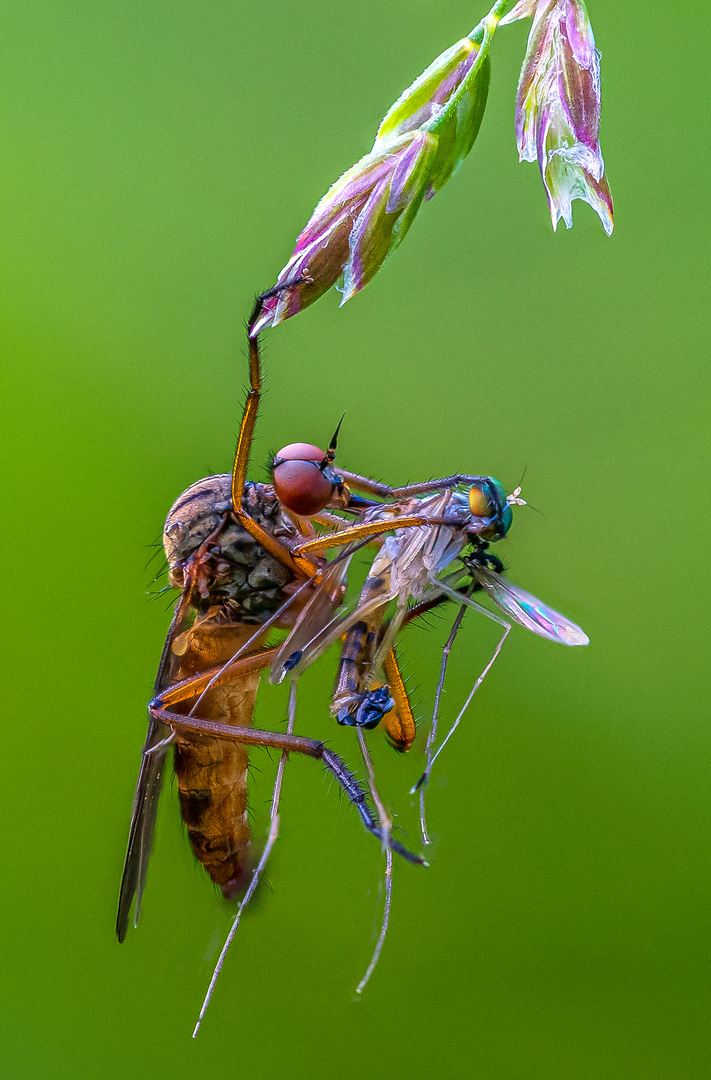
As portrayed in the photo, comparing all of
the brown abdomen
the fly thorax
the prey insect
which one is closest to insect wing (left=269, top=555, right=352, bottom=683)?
the prey insect

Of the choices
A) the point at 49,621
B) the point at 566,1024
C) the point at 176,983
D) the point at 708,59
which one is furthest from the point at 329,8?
the point at 566,1024

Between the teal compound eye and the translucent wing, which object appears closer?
the teal compound eye

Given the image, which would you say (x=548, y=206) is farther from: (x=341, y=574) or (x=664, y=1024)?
(x=664, y=1024)

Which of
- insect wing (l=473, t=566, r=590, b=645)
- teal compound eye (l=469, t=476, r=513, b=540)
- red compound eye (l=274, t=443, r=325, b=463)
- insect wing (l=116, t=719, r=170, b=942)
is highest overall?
teal compound eye (l=469, t=476, r=513, b=540)

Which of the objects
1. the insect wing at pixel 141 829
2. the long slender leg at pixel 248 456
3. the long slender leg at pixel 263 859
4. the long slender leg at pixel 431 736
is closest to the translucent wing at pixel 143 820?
the insect wing at pixel 141 829

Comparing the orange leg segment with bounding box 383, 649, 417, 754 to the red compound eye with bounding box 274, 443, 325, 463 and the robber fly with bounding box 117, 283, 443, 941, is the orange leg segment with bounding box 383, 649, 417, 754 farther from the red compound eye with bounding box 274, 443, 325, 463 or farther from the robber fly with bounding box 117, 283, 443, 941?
the red compound eye with bounding box 274, 443, 325, 463

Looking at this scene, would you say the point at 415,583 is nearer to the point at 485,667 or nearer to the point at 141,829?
the point at 485,667

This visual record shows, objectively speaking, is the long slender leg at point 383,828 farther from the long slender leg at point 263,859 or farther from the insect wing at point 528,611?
the insect wing at point 528,611

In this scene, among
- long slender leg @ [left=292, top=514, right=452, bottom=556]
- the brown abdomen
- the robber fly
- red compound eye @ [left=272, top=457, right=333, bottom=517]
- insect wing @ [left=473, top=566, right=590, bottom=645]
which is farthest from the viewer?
the brown abdomen
